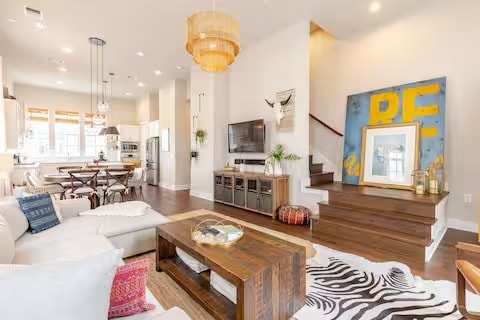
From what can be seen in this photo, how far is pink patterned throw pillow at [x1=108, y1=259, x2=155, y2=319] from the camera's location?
1.05 m

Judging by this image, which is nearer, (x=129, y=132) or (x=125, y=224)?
(x=125, y=224)

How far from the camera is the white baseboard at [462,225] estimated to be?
348 cm

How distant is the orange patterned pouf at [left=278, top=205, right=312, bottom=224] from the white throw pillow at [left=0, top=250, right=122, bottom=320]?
137 inches

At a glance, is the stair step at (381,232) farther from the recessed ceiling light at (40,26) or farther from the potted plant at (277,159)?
the recessed ceiling light at (40,26)

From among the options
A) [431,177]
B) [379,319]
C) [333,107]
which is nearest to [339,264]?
[379,319]

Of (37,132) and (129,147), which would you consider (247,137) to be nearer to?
(129,147)

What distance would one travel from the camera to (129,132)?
32.2 ft

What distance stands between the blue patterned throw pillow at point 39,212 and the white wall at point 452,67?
5393 millimetres

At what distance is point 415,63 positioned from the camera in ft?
13.3

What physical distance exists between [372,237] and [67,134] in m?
10.5

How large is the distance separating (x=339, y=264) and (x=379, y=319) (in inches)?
33.6

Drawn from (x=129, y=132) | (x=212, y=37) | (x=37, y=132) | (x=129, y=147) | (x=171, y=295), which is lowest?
(x=171, y=295)

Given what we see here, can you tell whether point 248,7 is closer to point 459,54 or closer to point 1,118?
point 459,54

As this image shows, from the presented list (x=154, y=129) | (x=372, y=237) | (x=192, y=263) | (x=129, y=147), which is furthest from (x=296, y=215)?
(x=129, y=147)
